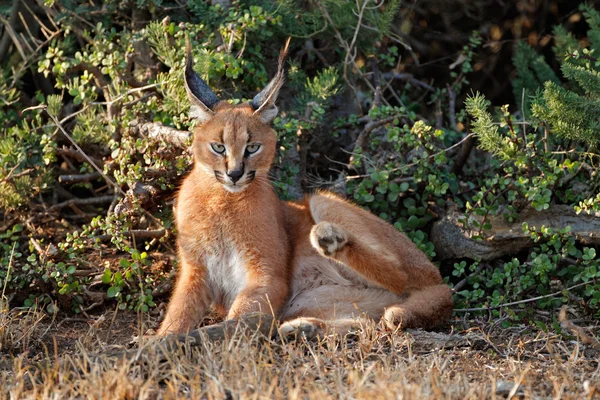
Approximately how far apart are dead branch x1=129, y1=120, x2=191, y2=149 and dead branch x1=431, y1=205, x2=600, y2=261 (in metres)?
1.91

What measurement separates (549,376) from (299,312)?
1609 millimetres

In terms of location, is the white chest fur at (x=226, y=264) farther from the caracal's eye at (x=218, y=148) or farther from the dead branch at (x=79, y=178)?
the dead branch at (x=79, y=178)

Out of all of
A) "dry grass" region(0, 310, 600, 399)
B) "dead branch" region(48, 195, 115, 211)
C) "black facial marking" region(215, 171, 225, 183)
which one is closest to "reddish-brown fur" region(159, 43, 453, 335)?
"black facial marking" region(215, 171, 225, 183)

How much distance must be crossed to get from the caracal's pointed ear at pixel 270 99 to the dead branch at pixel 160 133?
2.07 feet

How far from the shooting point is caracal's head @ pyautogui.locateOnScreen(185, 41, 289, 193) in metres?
4.86

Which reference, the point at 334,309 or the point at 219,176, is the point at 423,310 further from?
the point at 219,176

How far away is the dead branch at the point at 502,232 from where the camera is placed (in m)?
5.45

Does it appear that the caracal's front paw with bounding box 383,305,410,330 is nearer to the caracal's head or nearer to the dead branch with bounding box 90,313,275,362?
the dead branch with bounding box 90,313,275,362

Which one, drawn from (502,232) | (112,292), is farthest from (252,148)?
(502,232)

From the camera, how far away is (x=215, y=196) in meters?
4.95

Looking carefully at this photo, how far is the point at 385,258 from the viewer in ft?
15.6

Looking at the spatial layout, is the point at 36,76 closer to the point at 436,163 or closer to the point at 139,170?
the point at 139,170

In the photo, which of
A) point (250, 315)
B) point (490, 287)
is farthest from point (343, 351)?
point (490, 287)

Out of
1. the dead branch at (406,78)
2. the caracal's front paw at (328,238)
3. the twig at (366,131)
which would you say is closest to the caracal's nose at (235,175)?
the caracal's front paw at (328,238)
